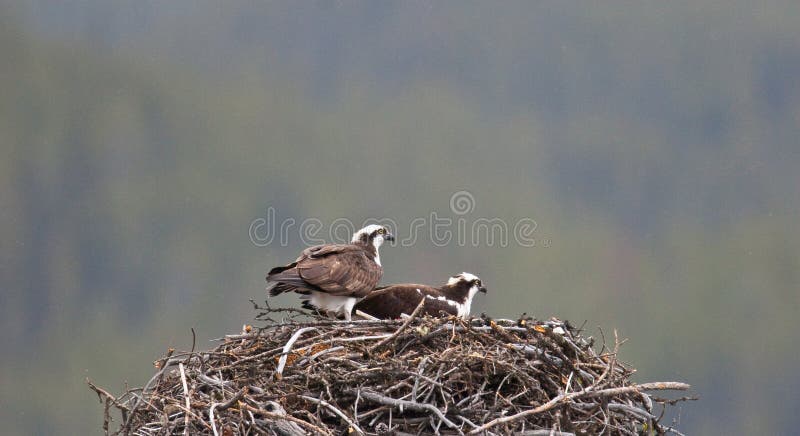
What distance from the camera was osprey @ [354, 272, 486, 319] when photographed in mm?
10367

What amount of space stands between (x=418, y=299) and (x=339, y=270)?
0.64 m

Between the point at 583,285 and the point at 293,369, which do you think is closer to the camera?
the point at 293,369

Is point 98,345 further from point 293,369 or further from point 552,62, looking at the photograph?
point 293,369

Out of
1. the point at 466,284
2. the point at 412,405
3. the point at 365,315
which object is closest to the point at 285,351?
Result: the point at 412,405

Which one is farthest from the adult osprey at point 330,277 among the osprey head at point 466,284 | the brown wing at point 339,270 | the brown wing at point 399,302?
the osprey head at point 466,284

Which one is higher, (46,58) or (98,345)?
(46,58)

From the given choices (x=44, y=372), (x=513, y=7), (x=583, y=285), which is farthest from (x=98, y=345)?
(x=513, y=7)

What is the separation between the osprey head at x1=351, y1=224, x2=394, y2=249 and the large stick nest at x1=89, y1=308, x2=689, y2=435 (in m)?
1.93

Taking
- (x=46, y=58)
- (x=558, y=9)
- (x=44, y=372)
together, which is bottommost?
(x=44, y=372)

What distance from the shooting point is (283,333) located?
9266 millimetres

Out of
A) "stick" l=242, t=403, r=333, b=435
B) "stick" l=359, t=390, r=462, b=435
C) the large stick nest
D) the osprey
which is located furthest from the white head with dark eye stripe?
"stick" l=242, t=403, r=333, b=435

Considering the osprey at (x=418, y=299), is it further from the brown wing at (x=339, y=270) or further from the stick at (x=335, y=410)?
the stick at (x=335, y=410)

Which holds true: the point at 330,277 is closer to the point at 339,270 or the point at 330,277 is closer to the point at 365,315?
the point at 339,270

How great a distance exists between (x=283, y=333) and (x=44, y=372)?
64.4m
